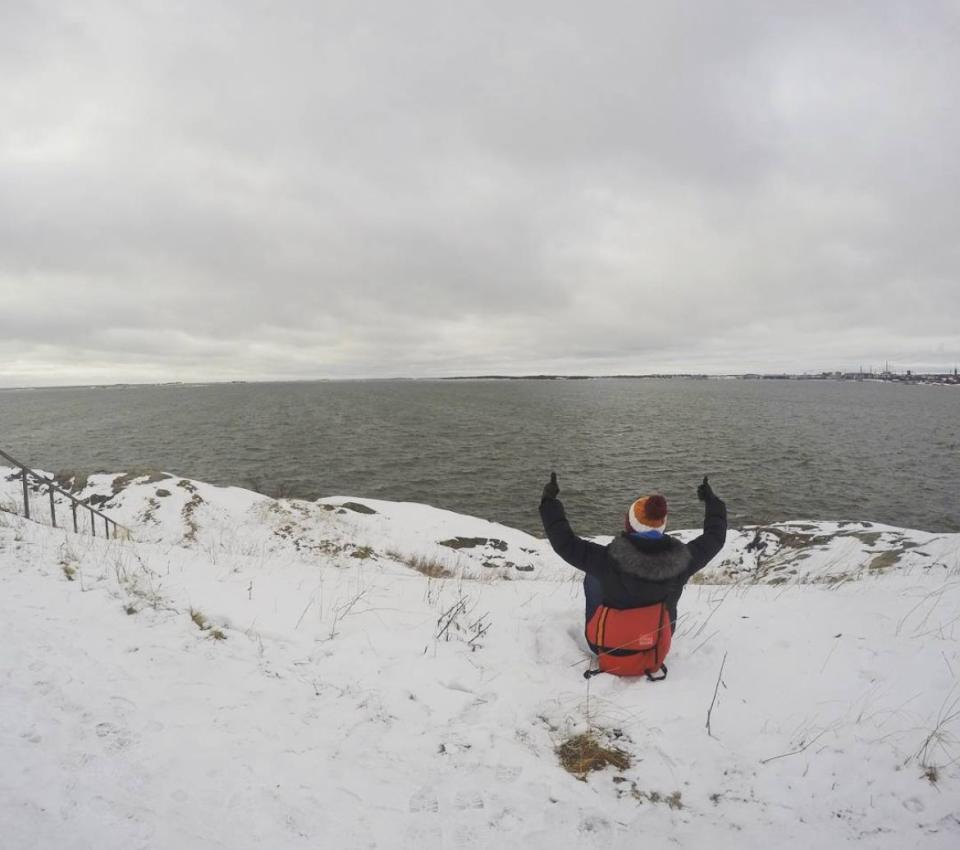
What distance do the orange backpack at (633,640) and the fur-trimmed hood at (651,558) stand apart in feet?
1.17

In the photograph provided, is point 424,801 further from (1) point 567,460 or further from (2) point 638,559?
(1) point 567,460

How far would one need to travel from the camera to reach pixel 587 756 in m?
3.25

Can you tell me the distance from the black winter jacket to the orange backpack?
84mm

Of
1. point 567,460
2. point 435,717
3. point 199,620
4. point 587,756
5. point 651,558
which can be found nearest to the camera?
point 587,756

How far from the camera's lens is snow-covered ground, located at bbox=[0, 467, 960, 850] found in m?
2.64

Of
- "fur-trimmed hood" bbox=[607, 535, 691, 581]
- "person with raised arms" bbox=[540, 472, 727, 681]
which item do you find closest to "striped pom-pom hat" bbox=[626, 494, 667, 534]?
"person with raised arms" bbox=[540, 472, 727, 681]

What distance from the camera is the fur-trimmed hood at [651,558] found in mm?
3904

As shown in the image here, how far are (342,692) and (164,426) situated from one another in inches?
2364

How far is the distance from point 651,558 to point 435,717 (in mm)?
2138

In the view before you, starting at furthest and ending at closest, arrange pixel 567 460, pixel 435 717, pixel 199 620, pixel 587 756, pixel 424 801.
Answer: pixel 567 460 → pixel 199 620 → pixel 435 717 → pixel 587 756 → pixel 424 801

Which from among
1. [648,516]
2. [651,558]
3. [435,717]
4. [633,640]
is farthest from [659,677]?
[435,717]

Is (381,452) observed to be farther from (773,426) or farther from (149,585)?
(773,426)

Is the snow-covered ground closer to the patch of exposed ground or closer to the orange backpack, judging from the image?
the orange backpack

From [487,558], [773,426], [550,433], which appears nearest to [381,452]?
[550,433]
